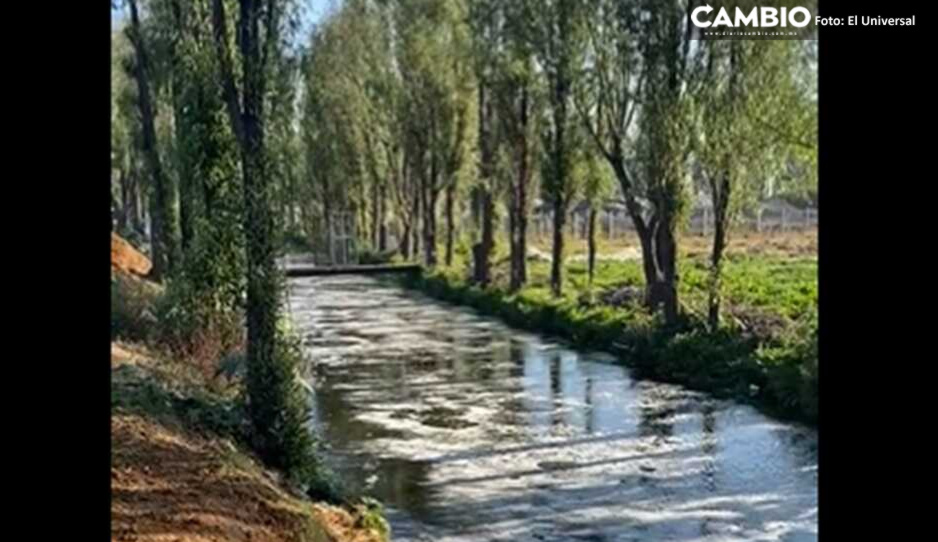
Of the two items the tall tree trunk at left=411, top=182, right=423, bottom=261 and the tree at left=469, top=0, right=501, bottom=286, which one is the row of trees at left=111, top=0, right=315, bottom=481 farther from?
the tall tree trunk at left=411, top=182, right=423, bottom=261

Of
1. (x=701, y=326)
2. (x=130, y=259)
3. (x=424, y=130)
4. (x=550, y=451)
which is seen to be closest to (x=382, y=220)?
(x=424, y=130)

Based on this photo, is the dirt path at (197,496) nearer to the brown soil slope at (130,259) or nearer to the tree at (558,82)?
the brown soil slope at (130,259)

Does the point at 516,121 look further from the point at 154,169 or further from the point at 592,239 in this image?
the point at 154,169

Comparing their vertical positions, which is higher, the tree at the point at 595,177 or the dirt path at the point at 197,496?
the tree at the point at 595,177

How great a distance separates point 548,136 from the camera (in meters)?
22.5

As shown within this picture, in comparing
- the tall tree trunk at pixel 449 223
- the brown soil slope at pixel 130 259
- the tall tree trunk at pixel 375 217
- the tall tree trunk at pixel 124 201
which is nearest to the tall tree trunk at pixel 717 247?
the brown soil slope at pixel 130 259

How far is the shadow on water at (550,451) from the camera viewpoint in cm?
827

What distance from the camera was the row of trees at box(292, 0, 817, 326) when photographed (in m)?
15.2

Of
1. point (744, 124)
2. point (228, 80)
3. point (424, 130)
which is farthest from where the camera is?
point (424, 130)

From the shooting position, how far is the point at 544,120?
2291 cm

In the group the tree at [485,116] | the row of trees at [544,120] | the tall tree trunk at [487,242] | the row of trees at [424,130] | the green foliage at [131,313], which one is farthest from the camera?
the tall tree trunk at [487,242]

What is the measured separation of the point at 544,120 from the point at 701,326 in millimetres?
8452

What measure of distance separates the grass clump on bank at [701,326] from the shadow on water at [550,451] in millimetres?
510
